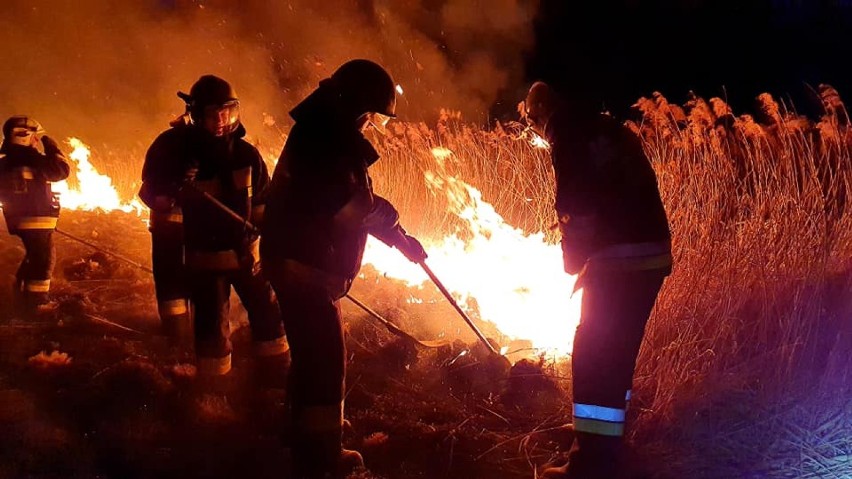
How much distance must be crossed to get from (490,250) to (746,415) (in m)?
2.82

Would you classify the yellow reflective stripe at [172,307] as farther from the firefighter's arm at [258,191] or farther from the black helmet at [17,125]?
the black helmet at [17,125]

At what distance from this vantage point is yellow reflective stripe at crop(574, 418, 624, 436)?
3268 millimetres

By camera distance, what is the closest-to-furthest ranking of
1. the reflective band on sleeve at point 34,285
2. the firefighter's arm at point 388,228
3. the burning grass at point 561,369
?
the firefighter's arm at point 388,228 → the burning grass at point 561,369 → the reflective band on sleeve at point 34,285

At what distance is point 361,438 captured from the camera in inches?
157

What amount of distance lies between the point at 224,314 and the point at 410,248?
5.10 ft

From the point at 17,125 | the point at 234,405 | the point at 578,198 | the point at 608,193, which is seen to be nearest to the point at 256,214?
the point at 234,405

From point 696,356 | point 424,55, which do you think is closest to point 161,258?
point 696,356

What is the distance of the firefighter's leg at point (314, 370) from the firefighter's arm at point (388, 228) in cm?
45

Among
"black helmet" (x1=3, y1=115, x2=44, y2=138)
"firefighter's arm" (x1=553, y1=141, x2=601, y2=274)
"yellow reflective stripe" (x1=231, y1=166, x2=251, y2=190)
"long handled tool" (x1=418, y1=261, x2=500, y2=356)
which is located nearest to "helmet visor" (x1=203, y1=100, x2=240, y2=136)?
"yellow reflective stripe" (x1=231, y1=166, x2=251, y2=190)

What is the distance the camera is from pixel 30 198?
20.1ft

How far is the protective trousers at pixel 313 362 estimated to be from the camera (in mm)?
3193

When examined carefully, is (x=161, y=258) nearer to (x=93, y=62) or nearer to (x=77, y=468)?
(x=77, y=468)

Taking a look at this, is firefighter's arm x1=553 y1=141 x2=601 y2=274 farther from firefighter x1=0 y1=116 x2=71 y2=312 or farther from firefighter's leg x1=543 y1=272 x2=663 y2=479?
firefighter x1=0 y1=116 x2=71 y2=312

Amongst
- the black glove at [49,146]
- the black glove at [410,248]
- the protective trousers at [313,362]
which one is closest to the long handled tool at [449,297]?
the black glove at [410,248]
